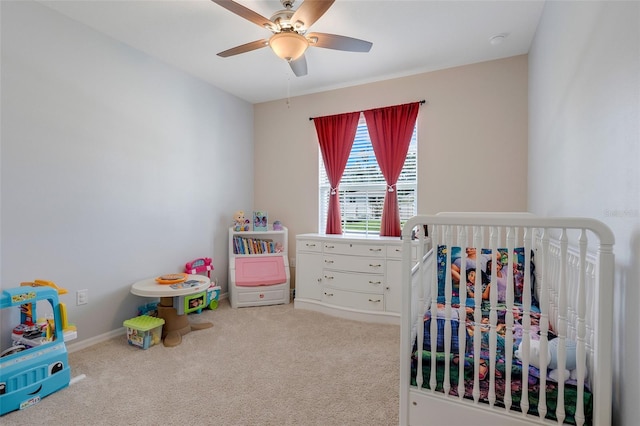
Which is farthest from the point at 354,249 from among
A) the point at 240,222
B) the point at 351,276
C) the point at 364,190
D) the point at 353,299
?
the point at 240,222

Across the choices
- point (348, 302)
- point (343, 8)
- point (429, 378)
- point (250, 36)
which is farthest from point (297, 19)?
point (348, 302)

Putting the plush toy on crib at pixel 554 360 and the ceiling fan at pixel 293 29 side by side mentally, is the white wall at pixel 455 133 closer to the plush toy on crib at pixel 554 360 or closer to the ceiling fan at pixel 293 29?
the ceiling fan at pixel 293 29

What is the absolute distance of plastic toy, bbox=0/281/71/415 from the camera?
1587 mm

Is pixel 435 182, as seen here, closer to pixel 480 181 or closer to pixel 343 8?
pixel 480 181

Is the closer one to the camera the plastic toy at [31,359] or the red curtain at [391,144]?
the plastic toy at [31,359]

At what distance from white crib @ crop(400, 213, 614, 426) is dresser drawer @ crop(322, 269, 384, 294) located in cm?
140

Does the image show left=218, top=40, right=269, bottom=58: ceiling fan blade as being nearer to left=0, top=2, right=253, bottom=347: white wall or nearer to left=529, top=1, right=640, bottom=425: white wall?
left=0, top=2, right=253, bottom=347: white wall

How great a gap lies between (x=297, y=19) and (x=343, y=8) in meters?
0.52

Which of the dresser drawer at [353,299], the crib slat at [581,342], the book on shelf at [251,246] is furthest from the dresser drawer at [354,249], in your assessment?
the crib slat at [581,342]

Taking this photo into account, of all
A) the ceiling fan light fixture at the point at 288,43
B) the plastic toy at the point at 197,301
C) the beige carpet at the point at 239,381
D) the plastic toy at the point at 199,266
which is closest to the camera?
the beige carpet at the point at 239,381

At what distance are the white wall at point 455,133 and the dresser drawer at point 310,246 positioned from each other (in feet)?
1.55

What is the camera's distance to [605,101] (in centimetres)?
120

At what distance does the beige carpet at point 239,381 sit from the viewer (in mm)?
1533

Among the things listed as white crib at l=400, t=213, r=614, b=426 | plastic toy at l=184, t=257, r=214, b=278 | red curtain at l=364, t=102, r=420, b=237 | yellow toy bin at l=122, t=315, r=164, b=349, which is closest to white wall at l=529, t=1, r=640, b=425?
white crib at l=400, t=213, r=614, b=426
